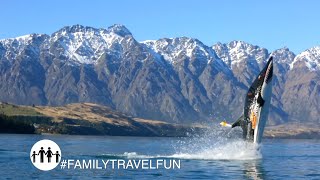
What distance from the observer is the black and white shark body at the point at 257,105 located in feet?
312

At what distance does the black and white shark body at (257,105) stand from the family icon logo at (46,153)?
95.1ft

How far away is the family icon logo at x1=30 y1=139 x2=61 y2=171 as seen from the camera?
71.6m

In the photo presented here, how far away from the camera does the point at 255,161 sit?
346 feet

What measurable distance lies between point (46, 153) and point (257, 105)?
37599 mm

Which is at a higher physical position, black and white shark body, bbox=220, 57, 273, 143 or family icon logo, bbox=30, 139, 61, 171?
black and white shark body, bbox=220, 57, 273, 143

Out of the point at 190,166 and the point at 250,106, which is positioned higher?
the point at 250,106

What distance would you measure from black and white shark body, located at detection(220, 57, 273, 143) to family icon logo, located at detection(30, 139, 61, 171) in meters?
29.0

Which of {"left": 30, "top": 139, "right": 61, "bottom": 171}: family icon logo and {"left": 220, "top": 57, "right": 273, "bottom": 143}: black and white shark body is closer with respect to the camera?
{"left": 30, "top": 139, "right": 61, "bottom": 171}: family icon logo

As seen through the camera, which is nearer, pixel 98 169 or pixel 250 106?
pixel 98 169

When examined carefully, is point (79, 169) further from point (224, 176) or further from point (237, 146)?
point (237, 146)

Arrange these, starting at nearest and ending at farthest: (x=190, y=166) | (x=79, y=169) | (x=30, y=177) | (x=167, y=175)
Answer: (x=30, y=177)
(x=167, y=175)
(x=79, y=169)
(x=190, y=166)

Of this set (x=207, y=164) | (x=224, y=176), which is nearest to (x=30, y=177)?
(x=224, y=176)

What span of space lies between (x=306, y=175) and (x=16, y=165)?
42.8 meters

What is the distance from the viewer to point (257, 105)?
96500mm
